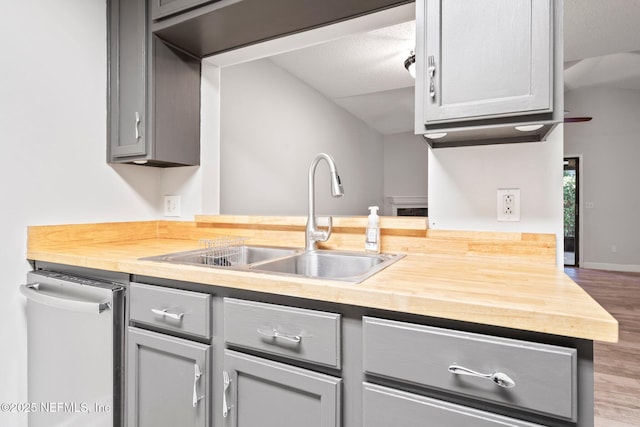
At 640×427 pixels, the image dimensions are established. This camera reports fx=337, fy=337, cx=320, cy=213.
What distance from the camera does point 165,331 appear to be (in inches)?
42.3

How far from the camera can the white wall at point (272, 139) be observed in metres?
2.52

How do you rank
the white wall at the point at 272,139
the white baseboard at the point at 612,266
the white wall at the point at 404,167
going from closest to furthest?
the white wall at the point at 272,139 → the white baseboard at the point at 612,266 → the white wall at the point at 404,167

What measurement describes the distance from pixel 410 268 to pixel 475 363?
1.30 feet

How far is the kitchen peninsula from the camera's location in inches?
24.3

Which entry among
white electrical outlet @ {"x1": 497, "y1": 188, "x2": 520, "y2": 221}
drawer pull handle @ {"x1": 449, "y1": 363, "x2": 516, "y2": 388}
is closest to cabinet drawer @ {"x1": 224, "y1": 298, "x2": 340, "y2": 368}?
drawer pull handle @ {"x1": 449, "y1": 363, "x2": 516, "y2": 388}

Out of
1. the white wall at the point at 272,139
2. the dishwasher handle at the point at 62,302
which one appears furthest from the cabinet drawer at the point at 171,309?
the white wall at the point at 272,139

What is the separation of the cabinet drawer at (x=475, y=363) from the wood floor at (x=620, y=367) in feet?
5.57

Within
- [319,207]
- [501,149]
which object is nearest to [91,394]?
[501,149]

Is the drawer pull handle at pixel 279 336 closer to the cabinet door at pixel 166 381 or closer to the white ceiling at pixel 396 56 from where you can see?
the cabinet door at pixel 166 381

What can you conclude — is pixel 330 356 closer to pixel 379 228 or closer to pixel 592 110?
pixel 379 228

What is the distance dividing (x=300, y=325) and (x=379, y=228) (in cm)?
63

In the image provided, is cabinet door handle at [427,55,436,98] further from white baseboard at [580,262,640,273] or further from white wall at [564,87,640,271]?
white baseboard at [580,262,640,273]

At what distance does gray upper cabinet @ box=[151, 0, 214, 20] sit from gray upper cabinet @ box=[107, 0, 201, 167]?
0.07 meters

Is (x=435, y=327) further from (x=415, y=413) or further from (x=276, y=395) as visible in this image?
(x=276, y=395)
